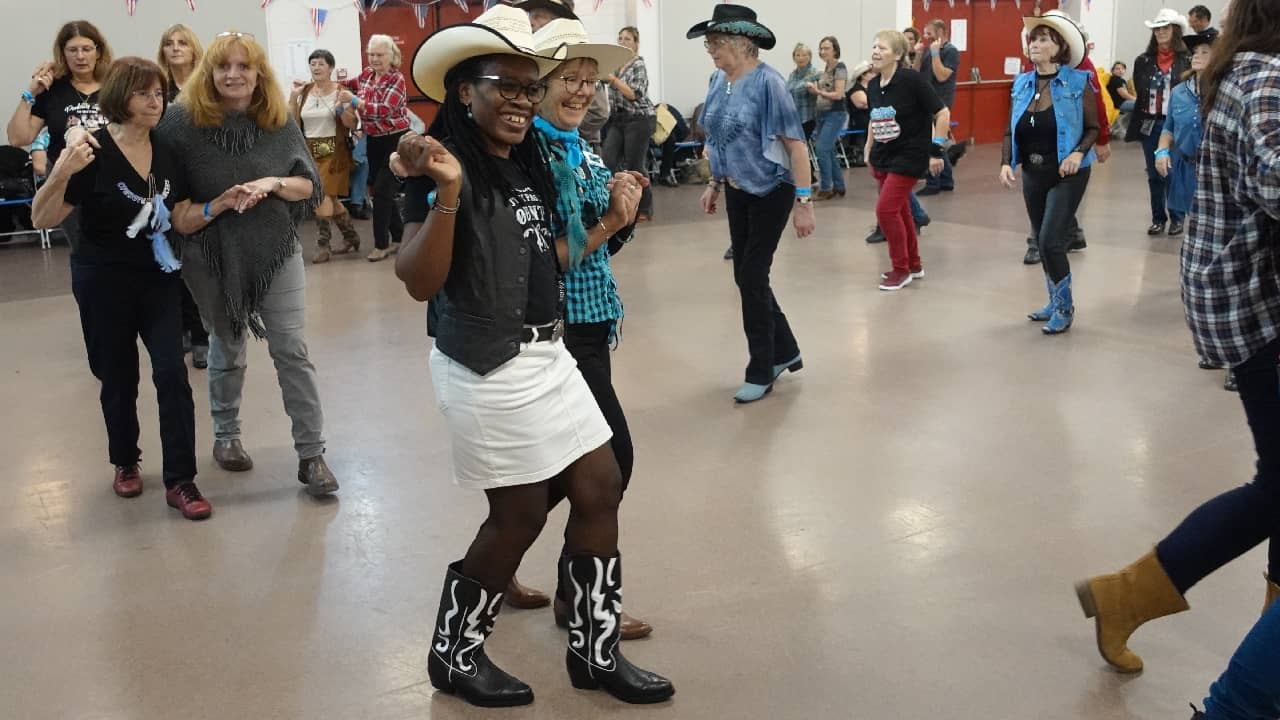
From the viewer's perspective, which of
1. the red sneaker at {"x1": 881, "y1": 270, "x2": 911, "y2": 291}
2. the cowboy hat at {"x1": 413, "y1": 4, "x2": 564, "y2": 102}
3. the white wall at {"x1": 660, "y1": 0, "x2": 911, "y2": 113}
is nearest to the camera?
the cowboy hat at {"x1": 413, "y1": 4, "x2": 564, "y2": 102}

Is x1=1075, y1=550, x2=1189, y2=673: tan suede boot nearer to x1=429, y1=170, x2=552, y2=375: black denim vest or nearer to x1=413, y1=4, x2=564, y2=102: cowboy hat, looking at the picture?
x1=429, y1=170, x2=552, y2=375: black denim vest

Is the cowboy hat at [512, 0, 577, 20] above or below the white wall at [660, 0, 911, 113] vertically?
below

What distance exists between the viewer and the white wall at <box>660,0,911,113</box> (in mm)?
14836

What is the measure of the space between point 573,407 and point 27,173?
9.41 metres

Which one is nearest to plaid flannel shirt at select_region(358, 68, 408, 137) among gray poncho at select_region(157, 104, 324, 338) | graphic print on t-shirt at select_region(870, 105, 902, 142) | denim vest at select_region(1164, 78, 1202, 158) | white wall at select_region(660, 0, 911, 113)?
graphic print on t-shirt at select_region(870, 105, 902, 142)

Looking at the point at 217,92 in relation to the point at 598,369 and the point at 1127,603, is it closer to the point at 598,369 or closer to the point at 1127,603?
the point at 598,369

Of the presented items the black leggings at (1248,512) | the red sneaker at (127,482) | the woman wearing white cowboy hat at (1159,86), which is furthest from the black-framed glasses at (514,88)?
the woman wearing white cowboy hat at (1159,86)

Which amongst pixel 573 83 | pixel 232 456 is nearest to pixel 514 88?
pixel 573 83

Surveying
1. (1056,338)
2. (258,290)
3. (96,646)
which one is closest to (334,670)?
(96,646)

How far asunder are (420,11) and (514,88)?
38.8 feet

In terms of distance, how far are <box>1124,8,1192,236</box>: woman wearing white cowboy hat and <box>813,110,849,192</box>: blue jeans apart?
3146 millimetres

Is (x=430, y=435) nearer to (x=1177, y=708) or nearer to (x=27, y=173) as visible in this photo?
(x=1177, y=708)

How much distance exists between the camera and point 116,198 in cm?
397

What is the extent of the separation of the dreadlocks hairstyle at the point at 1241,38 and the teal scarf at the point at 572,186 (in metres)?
1.39
